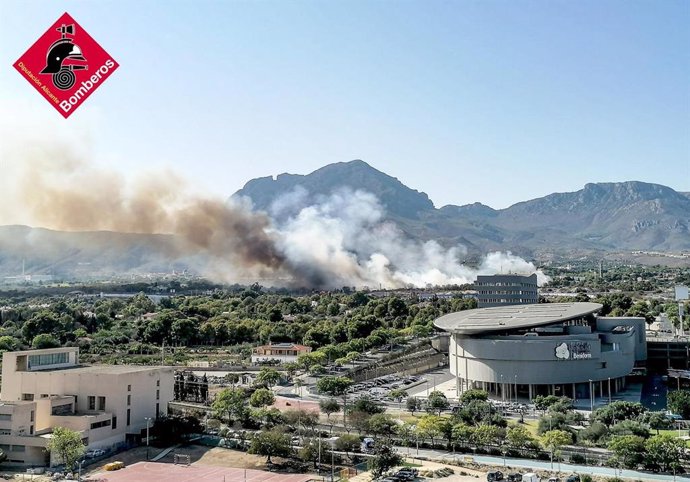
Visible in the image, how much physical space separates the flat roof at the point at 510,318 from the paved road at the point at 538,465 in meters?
20.6

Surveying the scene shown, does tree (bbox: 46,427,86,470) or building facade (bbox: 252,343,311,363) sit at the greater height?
building facade (bbox: 252,343,311,363)

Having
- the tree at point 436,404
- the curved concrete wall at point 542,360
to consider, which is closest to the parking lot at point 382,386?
the tree at point 436,404

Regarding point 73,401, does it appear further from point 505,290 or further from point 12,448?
point 505,290

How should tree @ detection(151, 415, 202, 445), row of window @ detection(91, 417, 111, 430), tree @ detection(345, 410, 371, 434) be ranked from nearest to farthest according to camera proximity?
row of window @ detection(91, 417, 111, 430), tree @ detection(151, 415, 202, 445), tree @ detection(345, 410, 371, 434)

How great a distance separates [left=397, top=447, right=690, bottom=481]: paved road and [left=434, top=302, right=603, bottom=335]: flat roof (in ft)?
67.6

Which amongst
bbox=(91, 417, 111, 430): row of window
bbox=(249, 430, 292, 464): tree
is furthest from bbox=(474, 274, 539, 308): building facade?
bbox=(91, 417, 111, 430): row of window

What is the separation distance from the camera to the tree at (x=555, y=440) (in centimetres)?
4138

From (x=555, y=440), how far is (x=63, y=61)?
33236 millimetres

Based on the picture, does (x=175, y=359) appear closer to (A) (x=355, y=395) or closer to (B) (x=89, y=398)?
(A) (x=355, y=395)

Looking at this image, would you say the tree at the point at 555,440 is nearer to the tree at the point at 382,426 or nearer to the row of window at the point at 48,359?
the tree at the point at 382,426

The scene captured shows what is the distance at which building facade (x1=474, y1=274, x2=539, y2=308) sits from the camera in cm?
11531

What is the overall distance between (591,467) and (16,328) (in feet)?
278

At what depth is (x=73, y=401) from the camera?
4709 cm

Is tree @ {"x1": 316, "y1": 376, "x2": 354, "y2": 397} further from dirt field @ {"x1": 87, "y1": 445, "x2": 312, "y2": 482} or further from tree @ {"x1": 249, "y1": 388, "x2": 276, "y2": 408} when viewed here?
dirt field @ {"x1": 87, "y1": 445, "x2": 312, "y2": 482}
